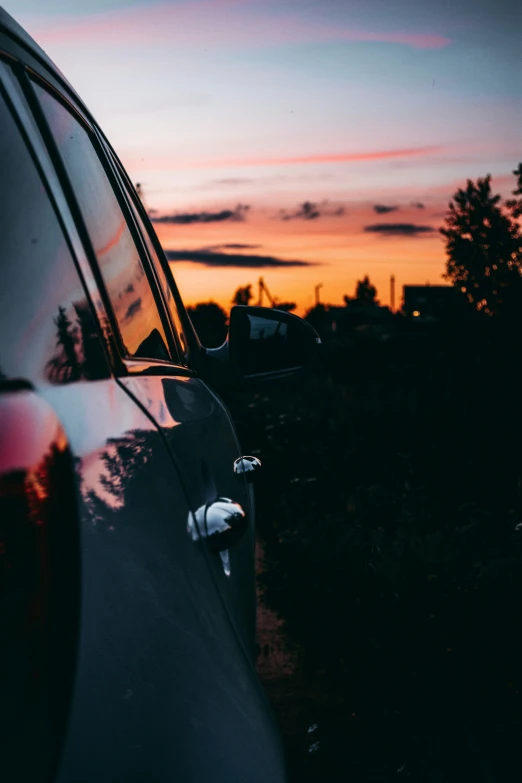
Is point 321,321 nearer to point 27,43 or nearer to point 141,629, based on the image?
point 27,43

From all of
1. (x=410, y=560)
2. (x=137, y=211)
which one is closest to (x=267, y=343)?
(x=137, y=211)

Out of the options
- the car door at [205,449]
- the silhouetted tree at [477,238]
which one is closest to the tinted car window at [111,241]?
the car door at [205,449]

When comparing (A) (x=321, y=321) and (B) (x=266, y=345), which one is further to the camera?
(A) (x=321, y=321)

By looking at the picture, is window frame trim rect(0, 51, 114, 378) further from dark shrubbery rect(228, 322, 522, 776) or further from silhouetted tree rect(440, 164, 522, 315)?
silhouetted tree rect(440, 164, 522, 315)

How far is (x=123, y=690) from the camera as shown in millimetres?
1104

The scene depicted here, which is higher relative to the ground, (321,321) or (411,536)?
(411,536)

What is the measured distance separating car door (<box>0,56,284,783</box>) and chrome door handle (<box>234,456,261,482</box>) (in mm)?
1037

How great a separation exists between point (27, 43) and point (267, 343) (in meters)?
1.47

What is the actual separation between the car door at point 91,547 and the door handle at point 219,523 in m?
0.09

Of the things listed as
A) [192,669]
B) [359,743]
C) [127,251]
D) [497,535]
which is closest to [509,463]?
[497,535]

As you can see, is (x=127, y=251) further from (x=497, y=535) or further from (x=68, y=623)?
(x=497, y=535)

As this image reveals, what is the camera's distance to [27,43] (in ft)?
4.83

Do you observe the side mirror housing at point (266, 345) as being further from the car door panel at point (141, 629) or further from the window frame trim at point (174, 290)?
the car door panel at point (141, 629)

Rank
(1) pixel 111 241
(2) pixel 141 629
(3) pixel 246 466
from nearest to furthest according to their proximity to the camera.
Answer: (2) pixel 141 629, (1) pixel 111 241, (3) pixel 246 466
